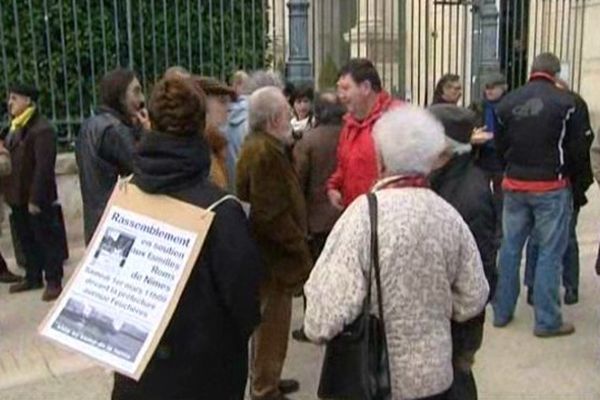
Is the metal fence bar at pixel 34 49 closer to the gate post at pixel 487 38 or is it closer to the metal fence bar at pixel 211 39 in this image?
the metal fence bar at pixel 211 39

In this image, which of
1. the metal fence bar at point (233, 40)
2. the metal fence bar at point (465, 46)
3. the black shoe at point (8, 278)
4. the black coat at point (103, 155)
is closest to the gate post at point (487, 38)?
the metal fence bar at point (465, 46)

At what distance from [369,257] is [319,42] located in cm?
889

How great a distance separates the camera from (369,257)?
98.9 inches

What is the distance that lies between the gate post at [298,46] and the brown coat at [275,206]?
4298mm

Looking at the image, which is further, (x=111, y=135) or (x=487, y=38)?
(x=487, y=38)

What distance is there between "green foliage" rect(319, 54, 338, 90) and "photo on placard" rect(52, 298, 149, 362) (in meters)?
6.98

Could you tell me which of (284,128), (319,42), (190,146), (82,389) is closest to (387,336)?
(190,146)

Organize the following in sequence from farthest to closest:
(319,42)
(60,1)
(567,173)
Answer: (319,42) < (60,1) < (567,173)

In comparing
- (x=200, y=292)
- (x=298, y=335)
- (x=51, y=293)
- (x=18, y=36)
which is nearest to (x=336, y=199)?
(x=298, y=335)

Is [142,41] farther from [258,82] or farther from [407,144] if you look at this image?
[407,144]

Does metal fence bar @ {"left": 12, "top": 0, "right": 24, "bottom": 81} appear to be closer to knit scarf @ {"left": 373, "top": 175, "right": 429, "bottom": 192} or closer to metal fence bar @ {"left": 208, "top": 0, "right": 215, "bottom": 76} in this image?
metal fence bar @ {"left": 208, "top": 0, "right": 215, "bottom": 76}

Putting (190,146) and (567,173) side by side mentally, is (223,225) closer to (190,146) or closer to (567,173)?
(190,146)

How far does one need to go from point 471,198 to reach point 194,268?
Result: 1.20 metres

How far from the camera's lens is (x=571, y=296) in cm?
569
